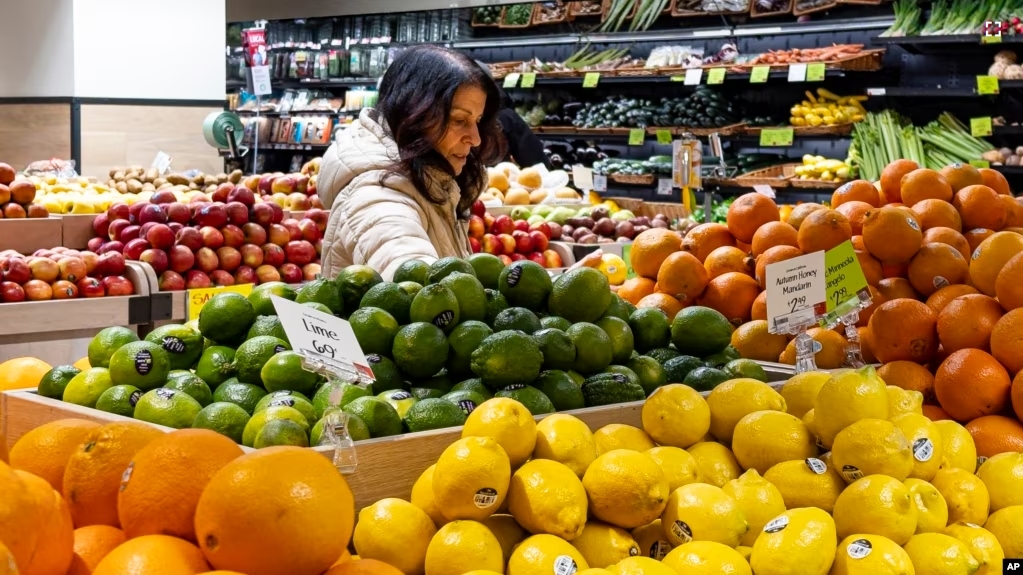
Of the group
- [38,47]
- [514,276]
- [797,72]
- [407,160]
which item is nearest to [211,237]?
[407,160]

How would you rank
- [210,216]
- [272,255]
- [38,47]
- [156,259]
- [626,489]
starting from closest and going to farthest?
[626,489] → [156,259] → [210,216] → [272,255] → [38,47]

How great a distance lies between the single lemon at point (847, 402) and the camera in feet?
5.15

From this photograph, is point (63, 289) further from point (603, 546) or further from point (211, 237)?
point (603, 546)

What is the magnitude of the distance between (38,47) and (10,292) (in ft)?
13.4

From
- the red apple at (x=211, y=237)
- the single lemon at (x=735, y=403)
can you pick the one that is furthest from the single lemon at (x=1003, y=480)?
the red apple at (x=211, y=237)

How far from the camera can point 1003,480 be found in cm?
168

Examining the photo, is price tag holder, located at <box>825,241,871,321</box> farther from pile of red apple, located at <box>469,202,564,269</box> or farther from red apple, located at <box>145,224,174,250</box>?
red apple, located at <box>145,224,174,250</box>

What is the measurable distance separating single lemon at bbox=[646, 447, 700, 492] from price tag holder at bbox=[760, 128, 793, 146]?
17.7ft

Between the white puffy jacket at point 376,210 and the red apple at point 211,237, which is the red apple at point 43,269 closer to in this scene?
the red apple at point 211,237

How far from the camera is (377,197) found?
3.02m

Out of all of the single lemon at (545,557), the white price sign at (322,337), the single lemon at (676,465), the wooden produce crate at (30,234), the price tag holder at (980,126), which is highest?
the price tag holder at (980,126)

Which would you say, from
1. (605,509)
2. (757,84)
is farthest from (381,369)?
(757,84)

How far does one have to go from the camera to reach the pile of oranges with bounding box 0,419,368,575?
1.00 metres

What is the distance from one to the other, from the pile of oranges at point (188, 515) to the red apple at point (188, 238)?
3176 mm
